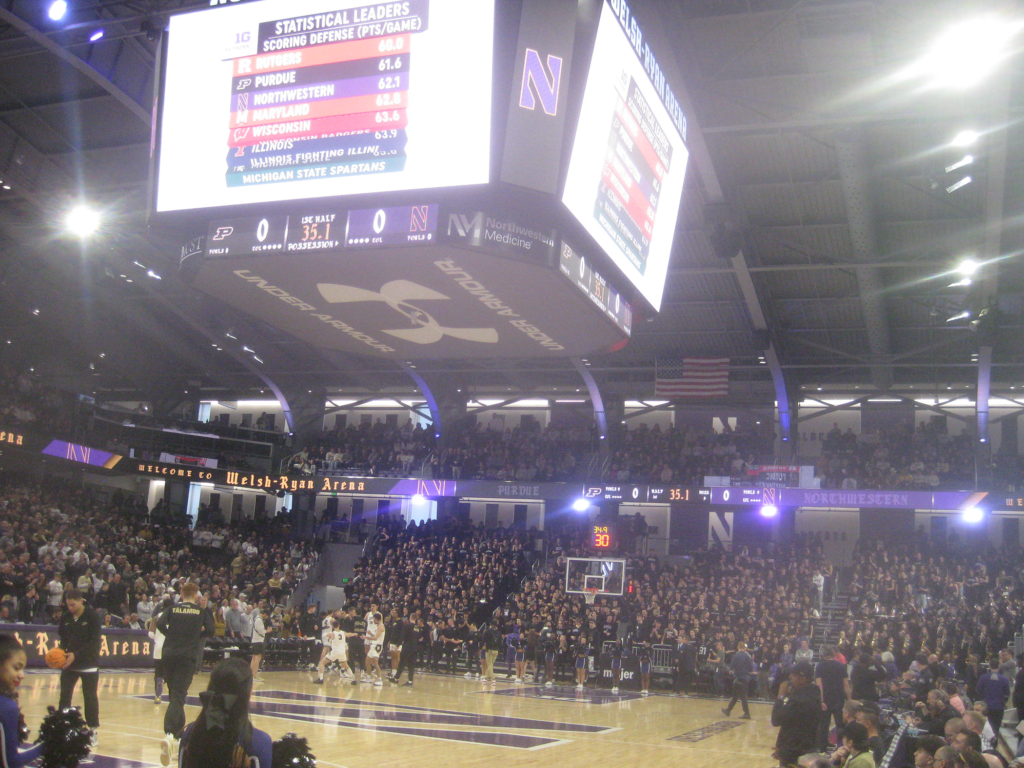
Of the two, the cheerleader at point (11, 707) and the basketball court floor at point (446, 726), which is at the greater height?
the cheerleader at point (11, 707)

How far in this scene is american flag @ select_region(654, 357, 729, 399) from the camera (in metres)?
28.7

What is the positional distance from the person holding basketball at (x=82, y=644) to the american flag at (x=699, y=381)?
72.3 feet

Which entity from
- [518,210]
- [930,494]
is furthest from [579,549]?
[518,210]

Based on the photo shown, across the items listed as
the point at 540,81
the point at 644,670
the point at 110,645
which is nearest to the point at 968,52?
the point at 540,81

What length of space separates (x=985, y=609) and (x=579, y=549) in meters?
12.4

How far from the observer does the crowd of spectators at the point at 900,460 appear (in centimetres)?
2938

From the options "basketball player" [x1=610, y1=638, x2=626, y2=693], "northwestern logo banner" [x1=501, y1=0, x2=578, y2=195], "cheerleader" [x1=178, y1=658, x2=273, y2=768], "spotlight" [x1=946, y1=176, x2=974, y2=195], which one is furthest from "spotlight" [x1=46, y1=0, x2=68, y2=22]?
"basketball player" [x1=610, y1=638, x2=626, y2=693]

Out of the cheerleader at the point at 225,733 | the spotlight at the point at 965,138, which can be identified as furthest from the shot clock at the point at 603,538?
the cheerleader at the point at 225,733

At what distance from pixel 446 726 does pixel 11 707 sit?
9.83 m

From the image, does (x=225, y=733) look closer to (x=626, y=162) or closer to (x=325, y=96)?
(x=325, y=96)

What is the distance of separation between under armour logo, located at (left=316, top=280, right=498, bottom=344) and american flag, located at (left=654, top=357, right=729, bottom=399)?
19.7 metres

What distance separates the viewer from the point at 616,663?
23.3m

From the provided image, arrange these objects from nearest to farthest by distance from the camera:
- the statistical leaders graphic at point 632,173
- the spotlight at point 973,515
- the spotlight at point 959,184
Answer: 1. the statistical leaders graphic at point 632,173
2. the spotlight at point 959,184
3. the spotlight at point 973,515

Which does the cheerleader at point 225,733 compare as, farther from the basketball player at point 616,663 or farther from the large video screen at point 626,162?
the basketball player at point 616,663
